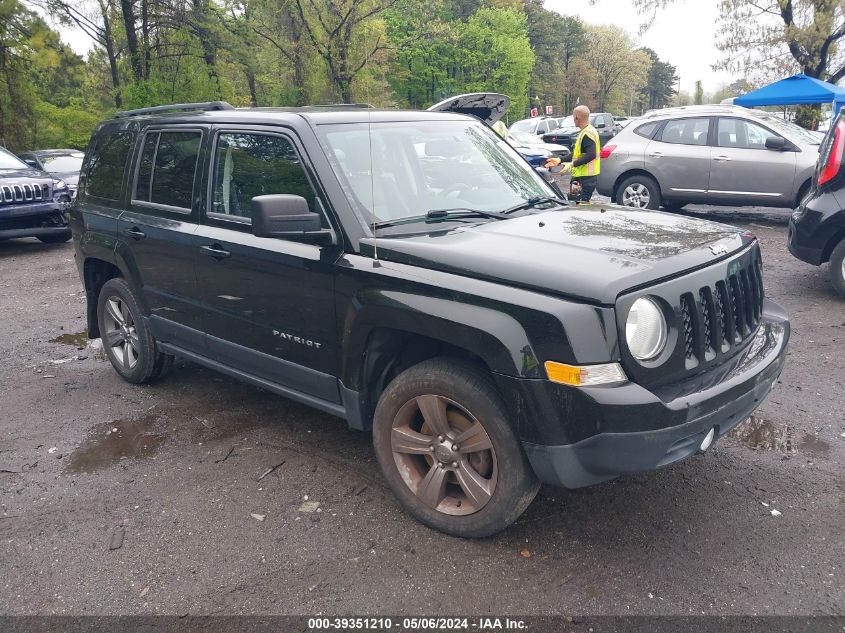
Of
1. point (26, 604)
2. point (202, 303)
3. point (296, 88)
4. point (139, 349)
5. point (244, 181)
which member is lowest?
point (26, 604)

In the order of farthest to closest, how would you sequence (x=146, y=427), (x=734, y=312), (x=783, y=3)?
(x=783, y=3)
(x=146, y=427)
(x=734, y=312)

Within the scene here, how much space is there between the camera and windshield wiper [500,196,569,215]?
392cm

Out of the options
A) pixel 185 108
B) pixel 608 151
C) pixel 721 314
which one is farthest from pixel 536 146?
pixel 721 314

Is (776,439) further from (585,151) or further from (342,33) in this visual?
(342,33)

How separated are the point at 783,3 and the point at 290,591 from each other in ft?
72.7

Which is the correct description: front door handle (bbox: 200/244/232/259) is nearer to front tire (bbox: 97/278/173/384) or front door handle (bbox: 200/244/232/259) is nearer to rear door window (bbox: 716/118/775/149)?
front tire (bbox: 97/278/173/384)

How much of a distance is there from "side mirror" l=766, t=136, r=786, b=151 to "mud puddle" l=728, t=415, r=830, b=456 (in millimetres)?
7490

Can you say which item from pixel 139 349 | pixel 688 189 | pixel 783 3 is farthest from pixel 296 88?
pixel 139 349

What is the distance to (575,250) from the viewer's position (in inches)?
121

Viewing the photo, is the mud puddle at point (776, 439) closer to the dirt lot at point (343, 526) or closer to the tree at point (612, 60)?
the dirt lot at point (343, 526)

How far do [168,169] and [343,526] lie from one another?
258 centimetres

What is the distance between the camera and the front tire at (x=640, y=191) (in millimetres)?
11547

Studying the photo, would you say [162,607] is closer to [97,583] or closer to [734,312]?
[97,583]

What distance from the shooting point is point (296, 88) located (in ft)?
97.2
